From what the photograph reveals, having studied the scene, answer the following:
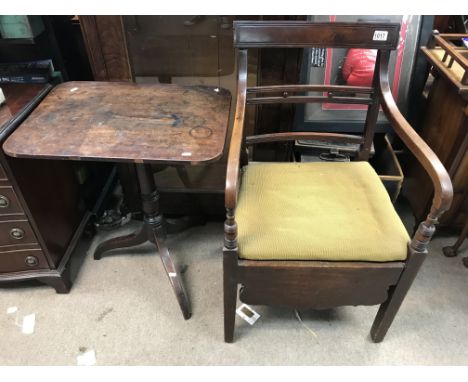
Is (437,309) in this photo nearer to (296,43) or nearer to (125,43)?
(296,43)

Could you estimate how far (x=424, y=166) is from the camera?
96cm

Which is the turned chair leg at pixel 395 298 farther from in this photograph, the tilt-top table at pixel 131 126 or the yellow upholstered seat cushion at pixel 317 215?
the tilt-top table at pixel 131 126

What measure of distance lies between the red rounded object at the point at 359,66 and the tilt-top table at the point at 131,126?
1.82 ft

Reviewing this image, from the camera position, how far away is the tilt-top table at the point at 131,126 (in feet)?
3.27

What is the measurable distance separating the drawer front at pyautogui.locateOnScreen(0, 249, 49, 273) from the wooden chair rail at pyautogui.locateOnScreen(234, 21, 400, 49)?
1018mm

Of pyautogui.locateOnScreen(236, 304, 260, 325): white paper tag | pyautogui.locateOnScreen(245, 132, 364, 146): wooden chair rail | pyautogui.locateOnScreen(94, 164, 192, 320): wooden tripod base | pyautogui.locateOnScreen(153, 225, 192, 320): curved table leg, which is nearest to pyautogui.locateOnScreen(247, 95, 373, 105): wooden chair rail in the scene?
pyautogui.locateOnScreen(245, 132, 364, 146): wooden chair rail

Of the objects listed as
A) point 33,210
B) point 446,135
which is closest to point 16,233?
point 33,210

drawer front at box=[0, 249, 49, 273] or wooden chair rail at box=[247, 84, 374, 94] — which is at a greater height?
wooden chair rail at box=[247, 84, 374, 94]

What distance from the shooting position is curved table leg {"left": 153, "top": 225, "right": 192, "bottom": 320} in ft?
4.52

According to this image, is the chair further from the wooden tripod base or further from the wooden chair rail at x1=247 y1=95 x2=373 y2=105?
the wooden tripod base

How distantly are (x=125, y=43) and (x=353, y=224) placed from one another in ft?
3.24

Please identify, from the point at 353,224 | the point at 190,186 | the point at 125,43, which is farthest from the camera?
the point at 190,186
